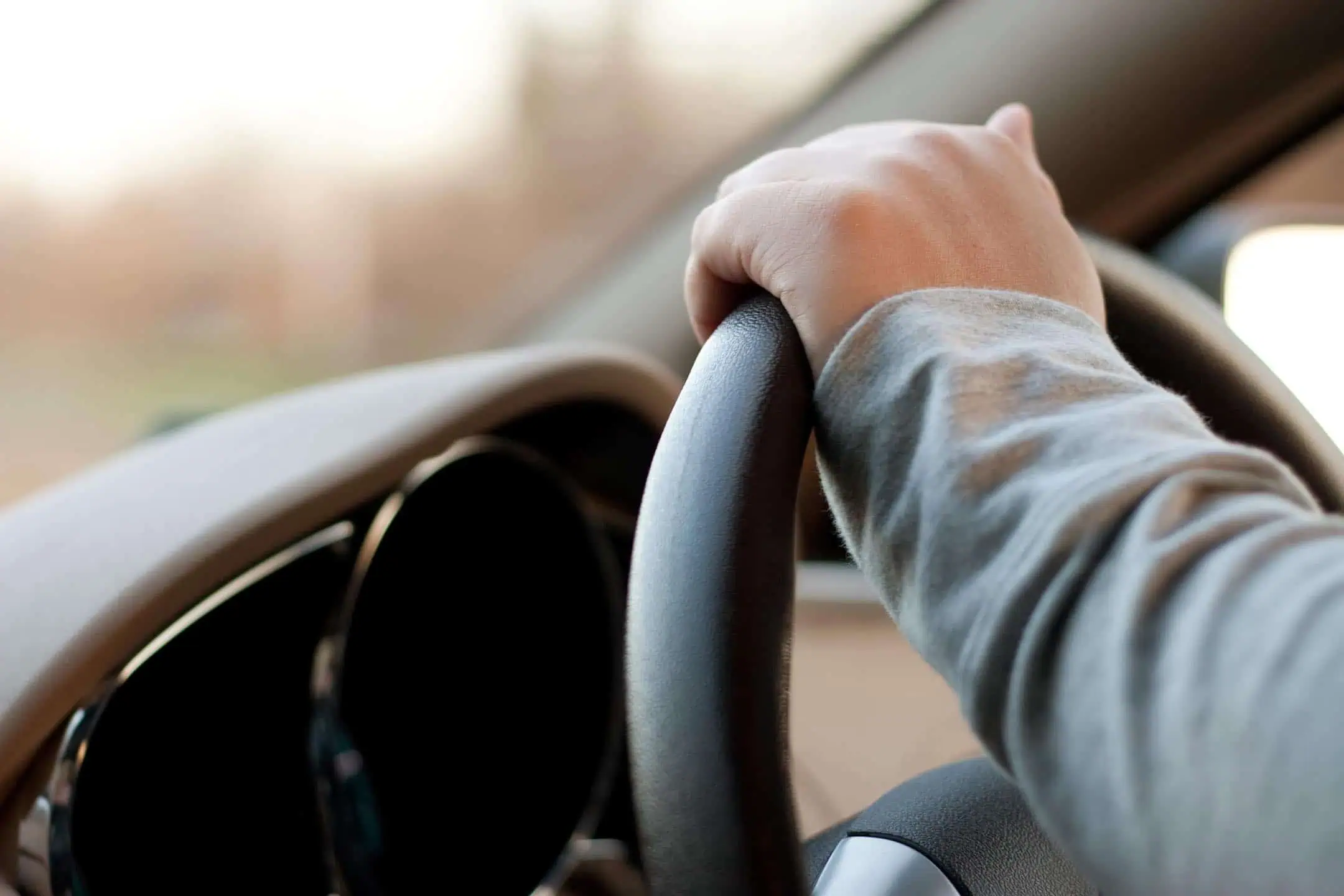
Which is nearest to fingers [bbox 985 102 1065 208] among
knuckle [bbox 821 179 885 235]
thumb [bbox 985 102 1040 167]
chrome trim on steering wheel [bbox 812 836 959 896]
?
thumb [bbox 985 102 1040 167]

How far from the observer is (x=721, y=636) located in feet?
1.03

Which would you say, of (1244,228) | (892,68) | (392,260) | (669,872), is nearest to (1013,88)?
(892,68)

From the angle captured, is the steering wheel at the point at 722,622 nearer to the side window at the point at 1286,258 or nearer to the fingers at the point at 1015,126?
the fingers at the point at 1015,126

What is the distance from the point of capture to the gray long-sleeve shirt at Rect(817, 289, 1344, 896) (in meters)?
0.25

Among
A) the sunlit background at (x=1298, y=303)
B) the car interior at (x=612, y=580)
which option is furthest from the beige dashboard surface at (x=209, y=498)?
the sunlit background at (x=1298, y=303)

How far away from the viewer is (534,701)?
2.75ft

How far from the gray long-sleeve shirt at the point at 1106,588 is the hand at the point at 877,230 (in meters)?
0.02

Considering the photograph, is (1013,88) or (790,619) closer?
(790,619)

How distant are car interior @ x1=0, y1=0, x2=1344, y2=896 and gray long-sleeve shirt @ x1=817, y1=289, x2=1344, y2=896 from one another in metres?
0.04

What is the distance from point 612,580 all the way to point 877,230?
0.55 m

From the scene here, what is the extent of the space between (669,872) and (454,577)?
0.48 m

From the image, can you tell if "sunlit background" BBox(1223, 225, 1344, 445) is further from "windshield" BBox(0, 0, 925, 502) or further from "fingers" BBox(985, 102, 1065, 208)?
"fingers" BBox(985, 102, 1065, 208)

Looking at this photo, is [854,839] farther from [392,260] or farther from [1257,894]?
A: [392,260]

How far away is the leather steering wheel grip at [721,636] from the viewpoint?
0.31 metres
